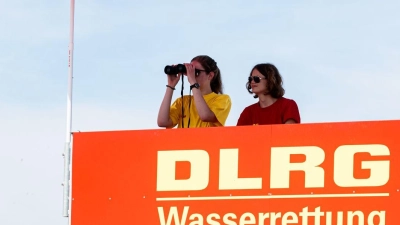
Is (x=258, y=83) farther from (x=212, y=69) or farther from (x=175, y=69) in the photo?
(x=175, y=69)

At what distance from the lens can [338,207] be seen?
959cm

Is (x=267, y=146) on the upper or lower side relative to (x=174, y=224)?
upper

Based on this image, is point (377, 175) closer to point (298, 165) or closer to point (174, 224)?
point (298, 165)

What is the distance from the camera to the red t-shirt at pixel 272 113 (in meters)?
10.3

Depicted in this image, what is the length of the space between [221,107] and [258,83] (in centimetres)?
41

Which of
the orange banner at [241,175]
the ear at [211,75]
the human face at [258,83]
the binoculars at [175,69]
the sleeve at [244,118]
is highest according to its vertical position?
the binoculars at [175,69]

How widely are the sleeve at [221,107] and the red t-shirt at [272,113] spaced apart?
0.14 m

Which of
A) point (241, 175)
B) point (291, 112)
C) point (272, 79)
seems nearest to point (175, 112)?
point (272, 79)

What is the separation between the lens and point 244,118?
1062cm

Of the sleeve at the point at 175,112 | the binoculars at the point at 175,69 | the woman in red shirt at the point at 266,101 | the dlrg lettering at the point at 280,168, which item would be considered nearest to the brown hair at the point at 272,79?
the woman in red shirt at the point at 266,101

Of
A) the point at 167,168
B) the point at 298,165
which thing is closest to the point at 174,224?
the point at 167,168

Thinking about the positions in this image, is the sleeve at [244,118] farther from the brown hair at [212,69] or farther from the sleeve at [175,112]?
the sleeve at [175,112]

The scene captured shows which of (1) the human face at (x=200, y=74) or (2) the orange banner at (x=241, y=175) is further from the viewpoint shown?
(1) the human face at (x=200, y=74)

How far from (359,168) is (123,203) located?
1.95 meters
